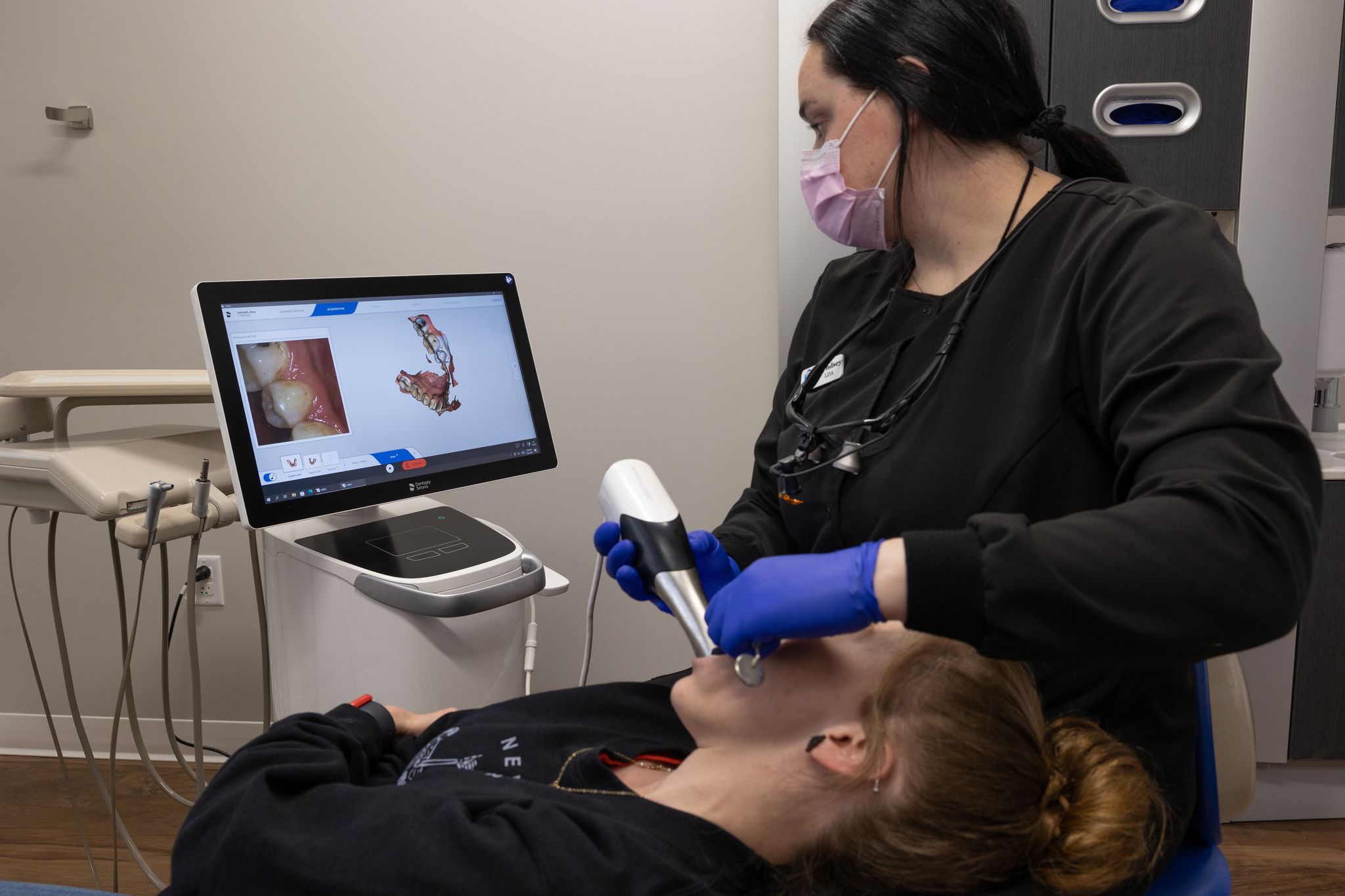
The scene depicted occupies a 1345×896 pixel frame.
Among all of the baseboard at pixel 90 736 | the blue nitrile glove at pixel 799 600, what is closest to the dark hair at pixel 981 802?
the blue nitrile glove at pixel 799 600

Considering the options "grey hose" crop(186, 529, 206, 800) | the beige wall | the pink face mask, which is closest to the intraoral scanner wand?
the pink face mask

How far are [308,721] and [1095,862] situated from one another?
2.42 ft

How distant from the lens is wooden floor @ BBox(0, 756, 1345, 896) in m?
1.87

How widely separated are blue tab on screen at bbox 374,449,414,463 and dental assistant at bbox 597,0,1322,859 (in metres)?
0.42

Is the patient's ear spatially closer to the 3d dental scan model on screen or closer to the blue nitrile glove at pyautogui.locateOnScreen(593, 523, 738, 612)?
the blue nitrile glove at pyautogui.locateOnScreen(593, 523, 738, 612)

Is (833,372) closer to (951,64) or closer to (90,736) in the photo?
(951,64)

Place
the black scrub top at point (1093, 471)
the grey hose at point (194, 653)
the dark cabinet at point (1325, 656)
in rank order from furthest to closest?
the dark cabinet at point (1325, 656) < the grey hose at point (194, 653) < the black scrub top at point (1093, 471)

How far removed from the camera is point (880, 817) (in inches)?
32.3

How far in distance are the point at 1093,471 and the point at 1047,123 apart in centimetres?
39

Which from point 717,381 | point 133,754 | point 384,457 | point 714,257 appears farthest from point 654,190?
point 133,754

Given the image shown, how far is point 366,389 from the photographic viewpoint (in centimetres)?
136

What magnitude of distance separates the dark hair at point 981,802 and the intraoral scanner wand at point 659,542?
0.16 metres

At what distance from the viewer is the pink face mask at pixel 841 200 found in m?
1.13

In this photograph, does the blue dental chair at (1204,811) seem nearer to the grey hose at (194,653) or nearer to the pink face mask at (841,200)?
the pink face mask at (841,200)
